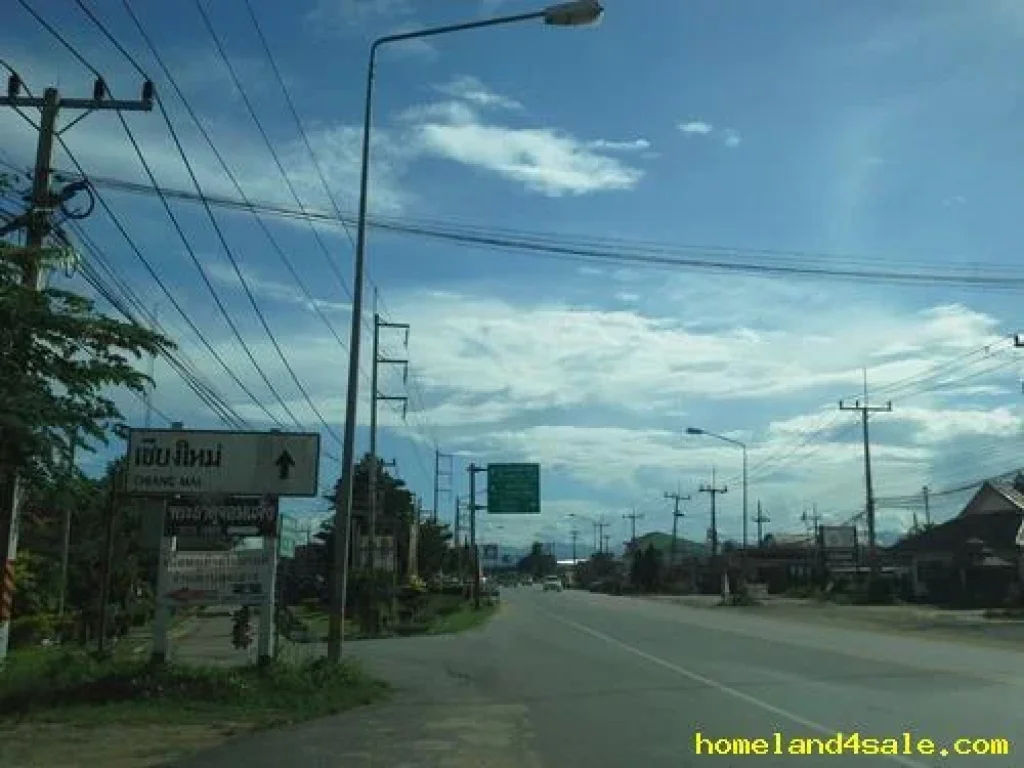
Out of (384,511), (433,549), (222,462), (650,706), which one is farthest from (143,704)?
(433,549)

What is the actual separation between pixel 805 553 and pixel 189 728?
428 feet

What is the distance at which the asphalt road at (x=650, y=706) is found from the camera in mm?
12250

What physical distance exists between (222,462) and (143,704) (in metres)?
4.44

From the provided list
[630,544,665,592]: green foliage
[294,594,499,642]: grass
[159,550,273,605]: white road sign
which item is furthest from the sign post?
[630,544,665,592]: green foliage

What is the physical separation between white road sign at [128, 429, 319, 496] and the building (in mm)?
56179

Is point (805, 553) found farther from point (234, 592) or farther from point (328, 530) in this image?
point (234, 592)

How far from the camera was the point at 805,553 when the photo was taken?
139 m

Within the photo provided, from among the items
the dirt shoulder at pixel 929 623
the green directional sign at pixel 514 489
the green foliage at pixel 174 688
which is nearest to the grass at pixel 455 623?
the green directional sign at pixel 514 489

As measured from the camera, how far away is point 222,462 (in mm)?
19516

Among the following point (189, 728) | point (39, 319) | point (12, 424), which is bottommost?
point (189, 728)

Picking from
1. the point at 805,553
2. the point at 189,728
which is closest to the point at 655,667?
the point at 189,728

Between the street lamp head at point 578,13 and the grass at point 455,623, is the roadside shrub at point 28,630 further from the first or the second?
the street lamp head at point 578,13

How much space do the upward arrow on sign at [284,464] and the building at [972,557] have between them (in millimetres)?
56256

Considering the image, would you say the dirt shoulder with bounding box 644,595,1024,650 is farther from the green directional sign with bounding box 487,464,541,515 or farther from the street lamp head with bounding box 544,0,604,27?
the street lamp head with bounding box 544,0,604,27
